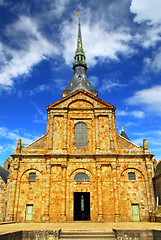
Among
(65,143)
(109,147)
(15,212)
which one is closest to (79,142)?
(65,143)

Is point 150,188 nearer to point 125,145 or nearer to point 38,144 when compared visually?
point 125,145

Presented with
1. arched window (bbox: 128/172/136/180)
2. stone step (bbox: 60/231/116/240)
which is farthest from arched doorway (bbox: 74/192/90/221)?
stone step (bbox: 60/231/116/240)

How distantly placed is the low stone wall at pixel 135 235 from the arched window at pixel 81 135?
11.4 metres

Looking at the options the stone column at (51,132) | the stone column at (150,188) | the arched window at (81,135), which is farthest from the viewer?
the arched window at (81,135)

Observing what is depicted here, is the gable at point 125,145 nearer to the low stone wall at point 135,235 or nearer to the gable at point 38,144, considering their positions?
the gable at point 38,144

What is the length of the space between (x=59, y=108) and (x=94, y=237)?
14629 mm

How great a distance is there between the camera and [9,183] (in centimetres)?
2017

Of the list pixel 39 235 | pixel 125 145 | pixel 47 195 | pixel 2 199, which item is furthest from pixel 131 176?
pixel 2 199

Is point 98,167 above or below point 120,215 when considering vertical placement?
above

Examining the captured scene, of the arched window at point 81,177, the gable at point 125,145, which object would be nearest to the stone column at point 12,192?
the arched window at point 81,177

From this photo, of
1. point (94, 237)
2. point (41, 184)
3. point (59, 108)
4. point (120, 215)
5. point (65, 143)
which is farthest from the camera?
point (59, 108)

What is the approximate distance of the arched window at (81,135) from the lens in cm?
2223

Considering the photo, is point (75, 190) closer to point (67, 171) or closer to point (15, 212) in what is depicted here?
point (67, 171)

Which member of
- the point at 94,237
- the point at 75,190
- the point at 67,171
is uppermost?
the point at 67,171
